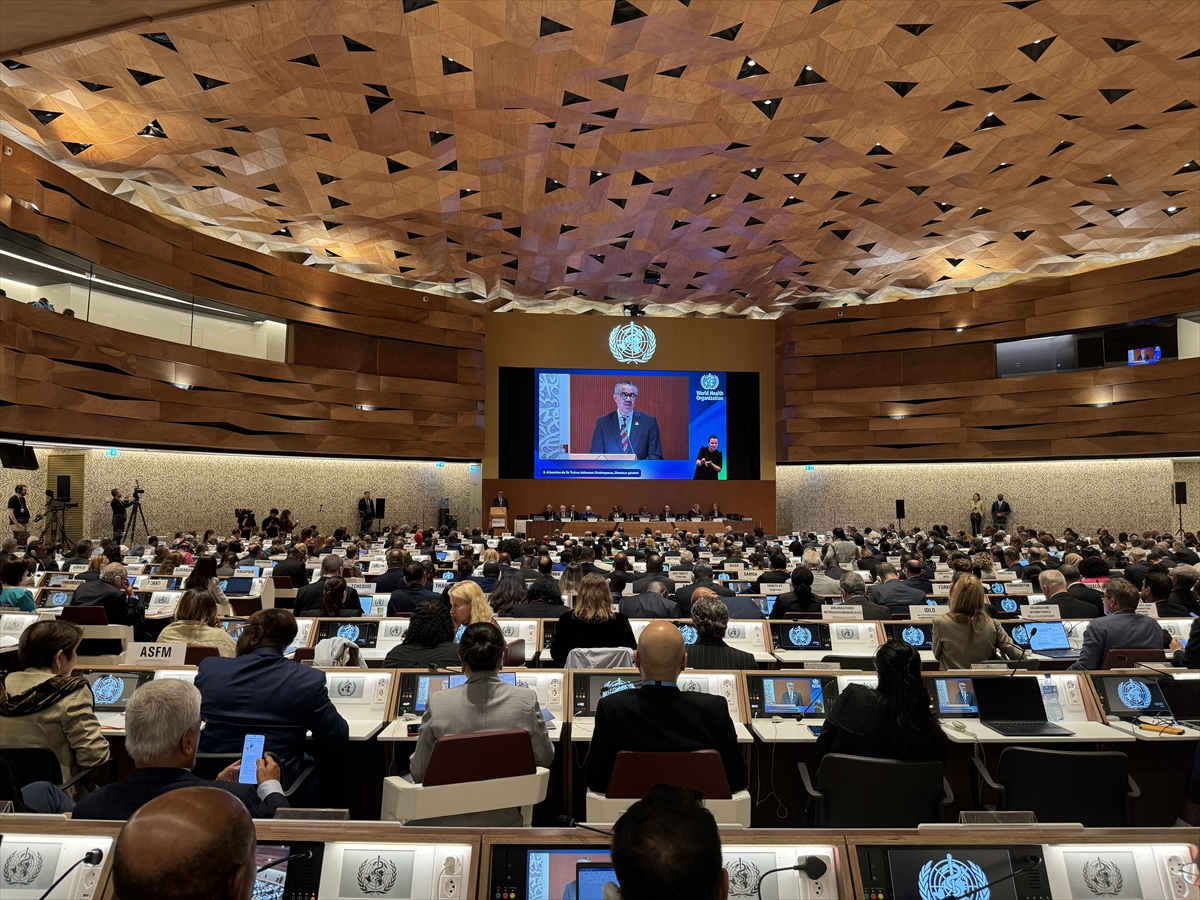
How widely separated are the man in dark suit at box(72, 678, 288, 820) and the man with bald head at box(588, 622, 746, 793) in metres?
1.29

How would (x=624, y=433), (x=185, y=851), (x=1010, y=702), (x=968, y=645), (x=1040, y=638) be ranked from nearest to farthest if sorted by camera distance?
1. (x=185, y=851)
2. (x=1010, y=702)
3. (x=968, y=645)
4. (x=1040, y=638)
5. (x=624, y=433)

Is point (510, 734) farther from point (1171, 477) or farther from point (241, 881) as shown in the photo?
point (1171, 477)

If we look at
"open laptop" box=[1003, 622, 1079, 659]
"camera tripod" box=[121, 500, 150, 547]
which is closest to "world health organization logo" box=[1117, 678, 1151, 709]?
"open laptop" box=[1003, 622, 1079, 659]

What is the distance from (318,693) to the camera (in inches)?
145

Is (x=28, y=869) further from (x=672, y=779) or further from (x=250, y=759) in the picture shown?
(x=672, y=779)

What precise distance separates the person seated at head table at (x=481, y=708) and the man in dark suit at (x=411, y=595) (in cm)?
400

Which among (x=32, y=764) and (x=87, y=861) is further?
(x=32, y=764)

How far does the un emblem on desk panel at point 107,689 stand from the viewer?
4703 mm

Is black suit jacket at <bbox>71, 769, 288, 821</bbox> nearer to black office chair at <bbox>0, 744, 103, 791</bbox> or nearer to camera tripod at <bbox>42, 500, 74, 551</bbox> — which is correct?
black office chair at <bbox>0, 744, 103, 791</bbox>

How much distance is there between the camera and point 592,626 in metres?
5.47

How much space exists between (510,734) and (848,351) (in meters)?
24.2

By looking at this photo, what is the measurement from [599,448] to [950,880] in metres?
23.5

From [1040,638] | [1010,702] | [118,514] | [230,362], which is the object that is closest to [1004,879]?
[1010,702]

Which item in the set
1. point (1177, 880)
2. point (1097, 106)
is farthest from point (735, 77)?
point (1177, 880)
